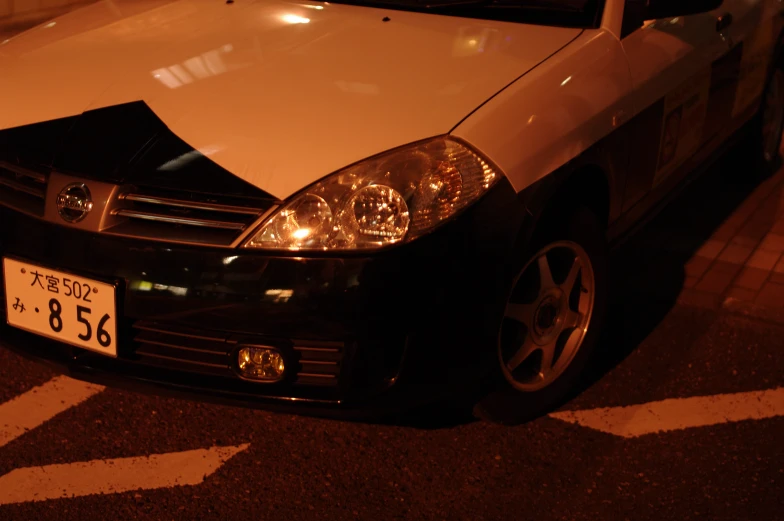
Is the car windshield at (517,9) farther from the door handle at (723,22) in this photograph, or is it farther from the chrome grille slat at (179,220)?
the chrome grille slat at (179,220)

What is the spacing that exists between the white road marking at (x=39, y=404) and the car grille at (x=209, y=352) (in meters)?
0.69

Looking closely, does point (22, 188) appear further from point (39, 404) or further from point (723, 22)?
point (723, 22)

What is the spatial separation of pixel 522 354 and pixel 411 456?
0.46 meters

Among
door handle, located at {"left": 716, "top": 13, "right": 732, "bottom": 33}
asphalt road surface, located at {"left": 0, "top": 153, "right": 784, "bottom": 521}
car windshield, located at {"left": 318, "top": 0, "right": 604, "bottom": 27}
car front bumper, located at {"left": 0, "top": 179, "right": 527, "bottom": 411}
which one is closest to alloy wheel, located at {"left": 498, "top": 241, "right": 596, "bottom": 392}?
asphalt road surface, located at {"left": 0, "top": 153, "right": 784, "bottom": 521}

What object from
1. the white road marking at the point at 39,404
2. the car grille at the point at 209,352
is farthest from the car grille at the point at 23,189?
the white road marking at the point at 39,404

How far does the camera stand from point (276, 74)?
2998 mm

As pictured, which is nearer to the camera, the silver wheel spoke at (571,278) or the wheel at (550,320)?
the wheel at (550,320)

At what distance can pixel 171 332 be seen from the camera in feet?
8.66

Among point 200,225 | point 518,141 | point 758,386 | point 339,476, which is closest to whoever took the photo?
point 200,225

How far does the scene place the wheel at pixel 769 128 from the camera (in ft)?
17.5

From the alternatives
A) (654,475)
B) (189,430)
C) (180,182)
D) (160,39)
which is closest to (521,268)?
(654,475)

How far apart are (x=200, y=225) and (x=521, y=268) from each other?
883 mm

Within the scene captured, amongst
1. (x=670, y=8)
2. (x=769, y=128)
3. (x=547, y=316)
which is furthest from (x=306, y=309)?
(x=769, y=128)

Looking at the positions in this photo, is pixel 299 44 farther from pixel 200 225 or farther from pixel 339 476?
pixel 339 476
